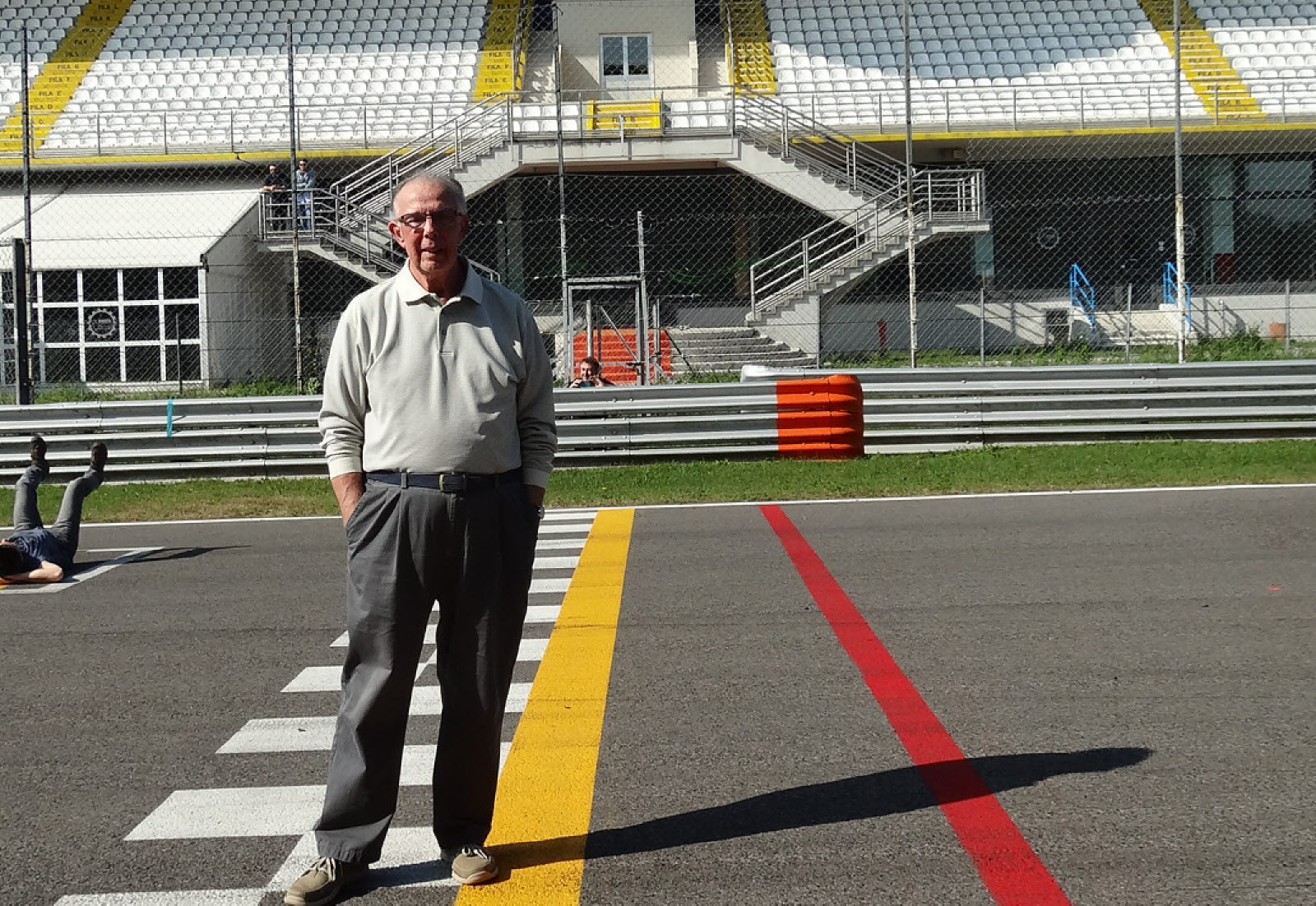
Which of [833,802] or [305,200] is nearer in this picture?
[833,802]

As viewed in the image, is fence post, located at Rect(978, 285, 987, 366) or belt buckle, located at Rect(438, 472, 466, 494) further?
fence post, located at Rect(978, 285, 987, 366)

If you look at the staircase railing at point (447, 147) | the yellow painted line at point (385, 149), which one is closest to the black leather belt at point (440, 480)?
the staircase railing at point (447, 147)

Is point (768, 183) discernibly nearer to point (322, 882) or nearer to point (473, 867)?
point (473, 867)

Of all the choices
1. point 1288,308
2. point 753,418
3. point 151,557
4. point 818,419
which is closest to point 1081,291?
point 1288,308

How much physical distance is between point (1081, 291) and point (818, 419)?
14.8 metres

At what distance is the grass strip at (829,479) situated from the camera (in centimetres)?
1434

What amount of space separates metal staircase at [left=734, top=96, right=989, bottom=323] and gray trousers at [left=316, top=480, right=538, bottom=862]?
21.7m

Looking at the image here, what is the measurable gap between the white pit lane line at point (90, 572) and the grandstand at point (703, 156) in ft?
40.3

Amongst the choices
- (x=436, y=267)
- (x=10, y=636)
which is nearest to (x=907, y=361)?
(x=10, y=636)

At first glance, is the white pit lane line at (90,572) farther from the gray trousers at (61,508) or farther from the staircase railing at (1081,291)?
the staircase railing at (1081,291)

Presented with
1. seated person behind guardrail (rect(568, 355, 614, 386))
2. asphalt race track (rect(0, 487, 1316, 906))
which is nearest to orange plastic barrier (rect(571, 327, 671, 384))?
seated person behind guardrail (rect(568, 355, 614, 386))

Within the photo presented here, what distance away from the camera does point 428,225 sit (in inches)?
164

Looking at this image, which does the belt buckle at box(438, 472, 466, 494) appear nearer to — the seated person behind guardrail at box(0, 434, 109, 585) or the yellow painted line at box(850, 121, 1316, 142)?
the seated person behind guardrail at box(0, 434, 109, 585)

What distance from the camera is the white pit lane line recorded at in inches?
388
